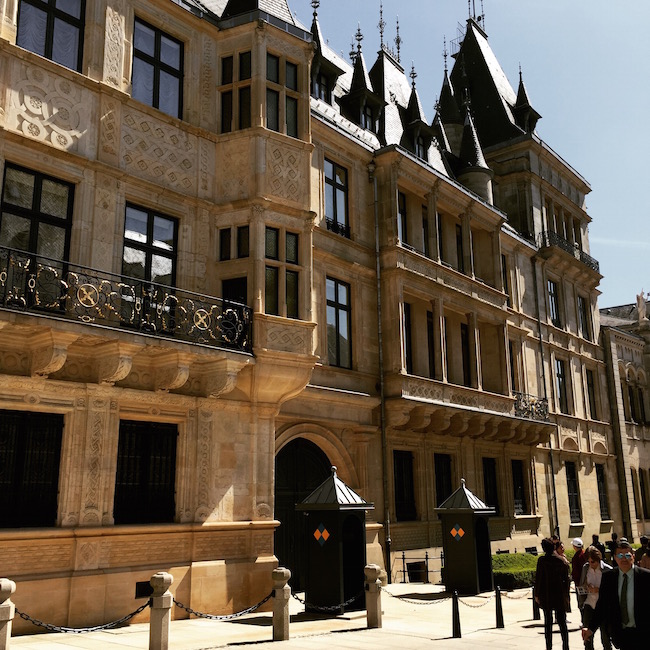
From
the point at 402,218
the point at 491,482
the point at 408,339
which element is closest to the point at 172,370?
the point at 408,339

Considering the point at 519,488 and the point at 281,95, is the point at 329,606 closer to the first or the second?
A: the point at 281,95

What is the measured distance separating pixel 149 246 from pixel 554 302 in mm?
22180

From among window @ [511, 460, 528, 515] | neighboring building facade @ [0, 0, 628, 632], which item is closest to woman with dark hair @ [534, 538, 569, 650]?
neighboring building facade @ [0, 0, 628, 632]

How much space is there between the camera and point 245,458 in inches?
602

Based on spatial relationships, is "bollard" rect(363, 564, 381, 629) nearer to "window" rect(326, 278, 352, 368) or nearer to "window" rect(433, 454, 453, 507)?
"window" rect(326, 278, 352, 368)

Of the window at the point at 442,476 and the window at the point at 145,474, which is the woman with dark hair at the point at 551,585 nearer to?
the window at the point at 145,474

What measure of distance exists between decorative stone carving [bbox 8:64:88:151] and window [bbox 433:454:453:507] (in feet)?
46.9

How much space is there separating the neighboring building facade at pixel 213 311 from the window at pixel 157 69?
52 mm

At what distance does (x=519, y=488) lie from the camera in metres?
26.9

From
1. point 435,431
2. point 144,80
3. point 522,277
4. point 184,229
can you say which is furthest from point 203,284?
point 522,277

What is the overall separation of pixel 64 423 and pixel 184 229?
15.9 feet

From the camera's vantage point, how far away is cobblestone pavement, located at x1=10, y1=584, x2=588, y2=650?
10789 mm

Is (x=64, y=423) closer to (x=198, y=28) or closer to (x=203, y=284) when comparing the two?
(x=203, y=284)

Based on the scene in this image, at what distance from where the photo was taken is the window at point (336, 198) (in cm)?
2039
